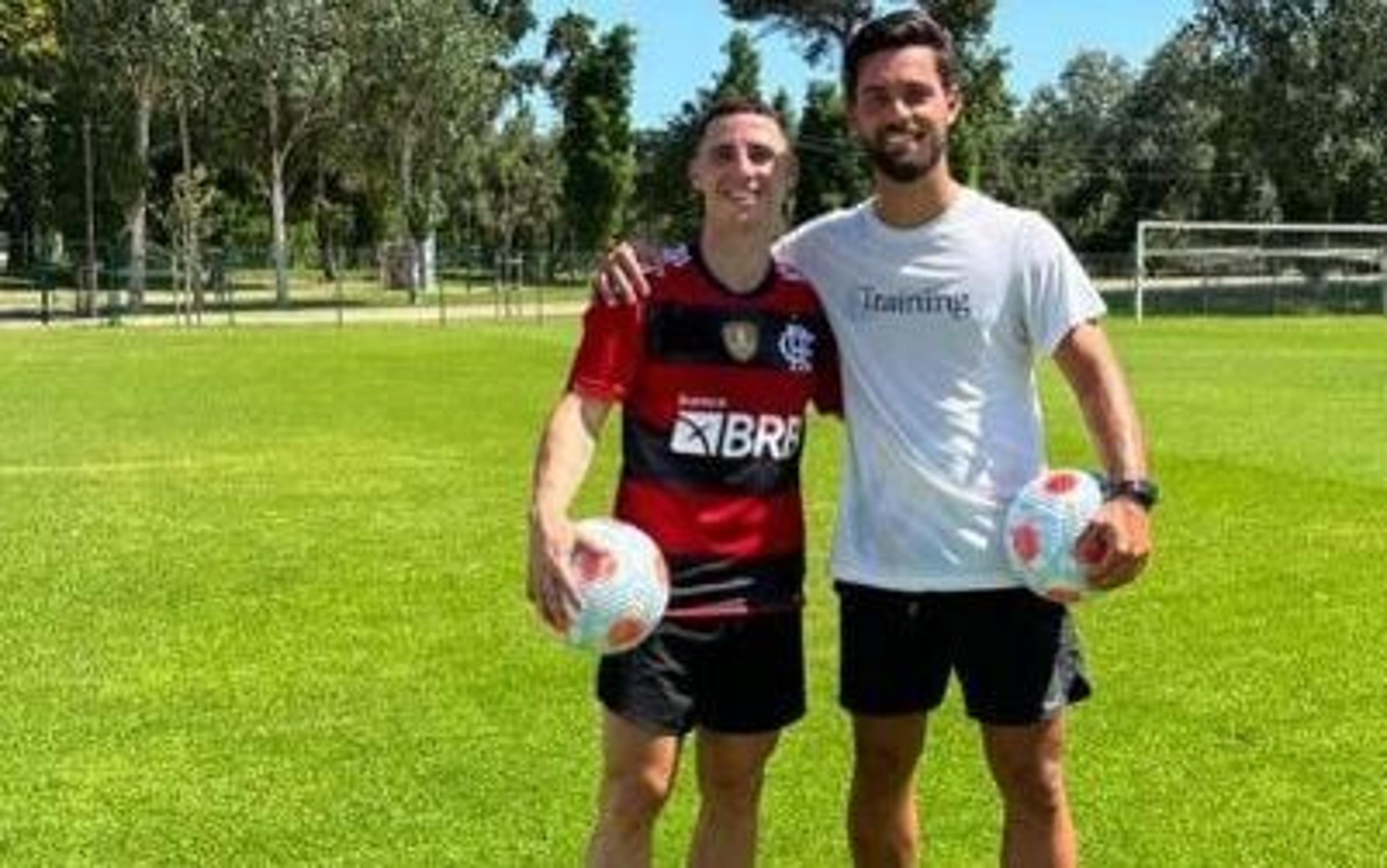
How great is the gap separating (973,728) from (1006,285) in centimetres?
335

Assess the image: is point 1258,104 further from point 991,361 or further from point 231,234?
point 991,361

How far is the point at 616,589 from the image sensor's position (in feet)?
14.2

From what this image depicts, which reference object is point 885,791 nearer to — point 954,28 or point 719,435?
point 719,435

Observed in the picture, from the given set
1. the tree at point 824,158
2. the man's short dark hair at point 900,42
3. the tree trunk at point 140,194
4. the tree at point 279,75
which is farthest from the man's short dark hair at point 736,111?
the tree at point 824,158

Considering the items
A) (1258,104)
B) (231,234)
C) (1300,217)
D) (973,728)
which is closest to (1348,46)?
(1258,104)

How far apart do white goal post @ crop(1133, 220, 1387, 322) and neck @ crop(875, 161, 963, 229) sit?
174 feet

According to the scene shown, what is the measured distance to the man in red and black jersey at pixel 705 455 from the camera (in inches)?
179

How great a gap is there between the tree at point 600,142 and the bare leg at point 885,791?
260ft

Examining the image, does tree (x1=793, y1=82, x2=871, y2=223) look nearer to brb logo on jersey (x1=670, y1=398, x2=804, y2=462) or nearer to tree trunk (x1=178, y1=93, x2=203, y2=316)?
tree trunk (x1=178, y1=93, x2=203, y2=316)

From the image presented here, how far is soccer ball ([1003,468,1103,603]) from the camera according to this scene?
175 inches

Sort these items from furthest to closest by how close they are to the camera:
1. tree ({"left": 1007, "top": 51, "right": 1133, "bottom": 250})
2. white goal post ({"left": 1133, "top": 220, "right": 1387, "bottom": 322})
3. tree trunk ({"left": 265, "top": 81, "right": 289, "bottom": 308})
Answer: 1. tree ({"left": 1007, "top": 51, "right": 1133, "bottom": 250})
2. tree trunk ({"left": 265, "top": 81, "right": 289, "bottom": 308})
3. white goal post ({"left": 1133, "top": 220, "right": 1387, "bottom": 322})

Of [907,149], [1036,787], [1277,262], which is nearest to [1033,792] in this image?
[1036,787]

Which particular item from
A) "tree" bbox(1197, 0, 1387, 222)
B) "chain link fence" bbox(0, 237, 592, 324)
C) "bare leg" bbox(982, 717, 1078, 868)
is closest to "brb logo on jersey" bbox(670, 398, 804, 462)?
"bare leg" bbox(982, 717, 1078, 868)

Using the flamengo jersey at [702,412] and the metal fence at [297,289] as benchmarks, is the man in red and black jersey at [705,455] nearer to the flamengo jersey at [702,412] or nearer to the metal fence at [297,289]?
the flamengo jersey at [702,412]
